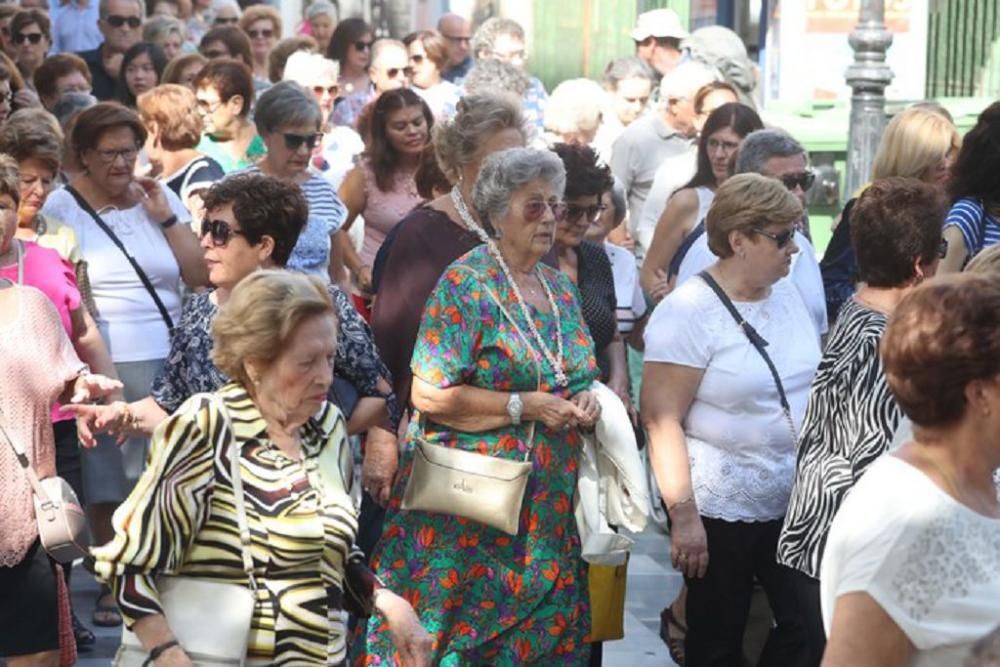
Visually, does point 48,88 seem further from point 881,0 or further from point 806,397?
point 806,397

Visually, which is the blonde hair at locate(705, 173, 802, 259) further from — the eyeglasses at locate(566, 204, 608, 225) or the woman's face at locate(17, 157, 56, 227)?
the woman's face at locate(17, 157, 56, 227)

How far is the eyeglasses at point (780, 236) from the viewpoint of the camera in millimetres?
6426

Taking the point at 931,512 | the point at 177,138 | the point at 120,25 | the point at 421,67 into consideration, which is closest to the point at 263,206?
the point at 931,512

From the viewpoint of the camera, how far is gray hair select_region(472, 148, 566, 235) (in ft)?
20.4

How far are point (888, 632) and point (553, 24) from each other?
17213mm

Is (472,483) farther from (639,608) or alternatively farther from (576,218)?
(639,608)

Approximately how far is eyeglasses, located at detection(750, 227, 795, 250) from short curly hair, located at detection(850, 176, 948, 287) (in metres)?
0.45

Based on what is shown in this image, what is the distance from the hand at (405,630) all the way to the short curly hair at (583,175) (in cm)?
279

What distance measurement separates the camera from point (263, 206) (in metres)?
5.94

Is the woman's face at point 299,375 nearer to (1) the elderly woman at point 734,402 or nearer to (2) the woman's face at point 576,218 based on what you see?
(1) the elderly woman at point 734,402

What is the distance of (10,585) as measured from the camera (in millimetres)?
6215

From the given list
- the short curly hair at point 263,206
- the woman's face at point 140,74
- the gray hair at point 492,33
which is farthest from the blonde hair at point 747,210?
the gray hair at point 492,33

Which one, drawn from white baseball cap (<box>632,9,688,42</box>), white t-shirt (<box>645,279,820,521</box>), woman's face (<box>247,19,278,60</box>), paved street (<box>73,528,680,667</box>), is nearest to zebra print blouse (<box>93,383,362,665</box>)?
white t-shirt (<box>645,279,820,521</box>)

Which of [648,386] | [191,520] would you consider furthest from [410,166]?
[191,520]
